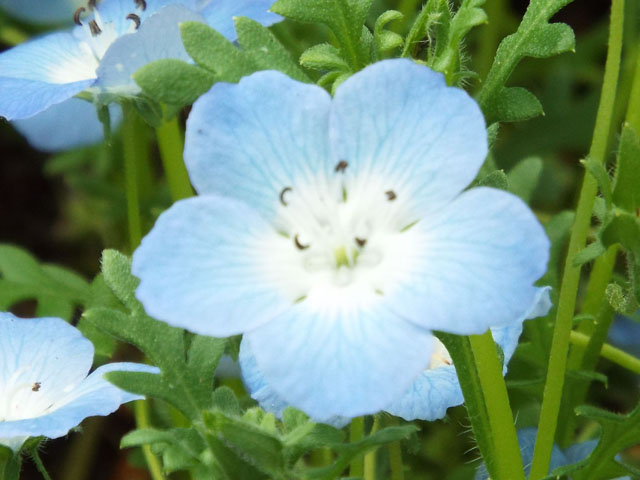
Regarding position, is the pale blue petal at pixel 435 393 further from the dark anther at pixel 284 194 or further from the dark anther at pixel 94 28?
the dark anther at pixel 94 28

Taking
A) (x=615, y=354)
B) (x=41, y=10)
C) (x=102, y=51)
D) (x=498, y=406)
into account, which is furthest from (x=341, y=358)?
(x=41, y=10)

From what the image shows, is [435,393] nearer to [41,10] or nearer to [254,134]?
[254,134]

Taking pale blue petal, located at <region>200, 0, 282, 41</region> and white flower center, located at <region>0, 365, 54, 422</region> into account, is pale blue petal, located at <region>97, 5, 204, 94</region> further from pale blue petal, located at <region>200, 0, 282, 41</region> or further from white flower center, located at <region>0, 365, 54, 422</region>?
white flower center, located at <region>0, 365, 54, 422</region>

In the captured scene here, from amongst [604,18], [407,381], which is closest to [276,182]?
[407,381]

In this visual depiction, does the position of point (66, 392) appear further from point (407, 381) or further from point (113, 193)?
point (113, 193)

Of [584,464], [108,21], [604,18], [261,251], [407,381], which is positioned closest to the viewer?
[407,381]

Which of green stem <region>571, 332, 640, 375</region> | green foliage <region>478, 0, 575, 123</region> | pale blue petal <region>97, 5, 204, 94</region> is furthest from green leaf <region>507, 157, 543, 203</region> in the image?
pale blue petal <region>97, 5, 204, 94</region>
